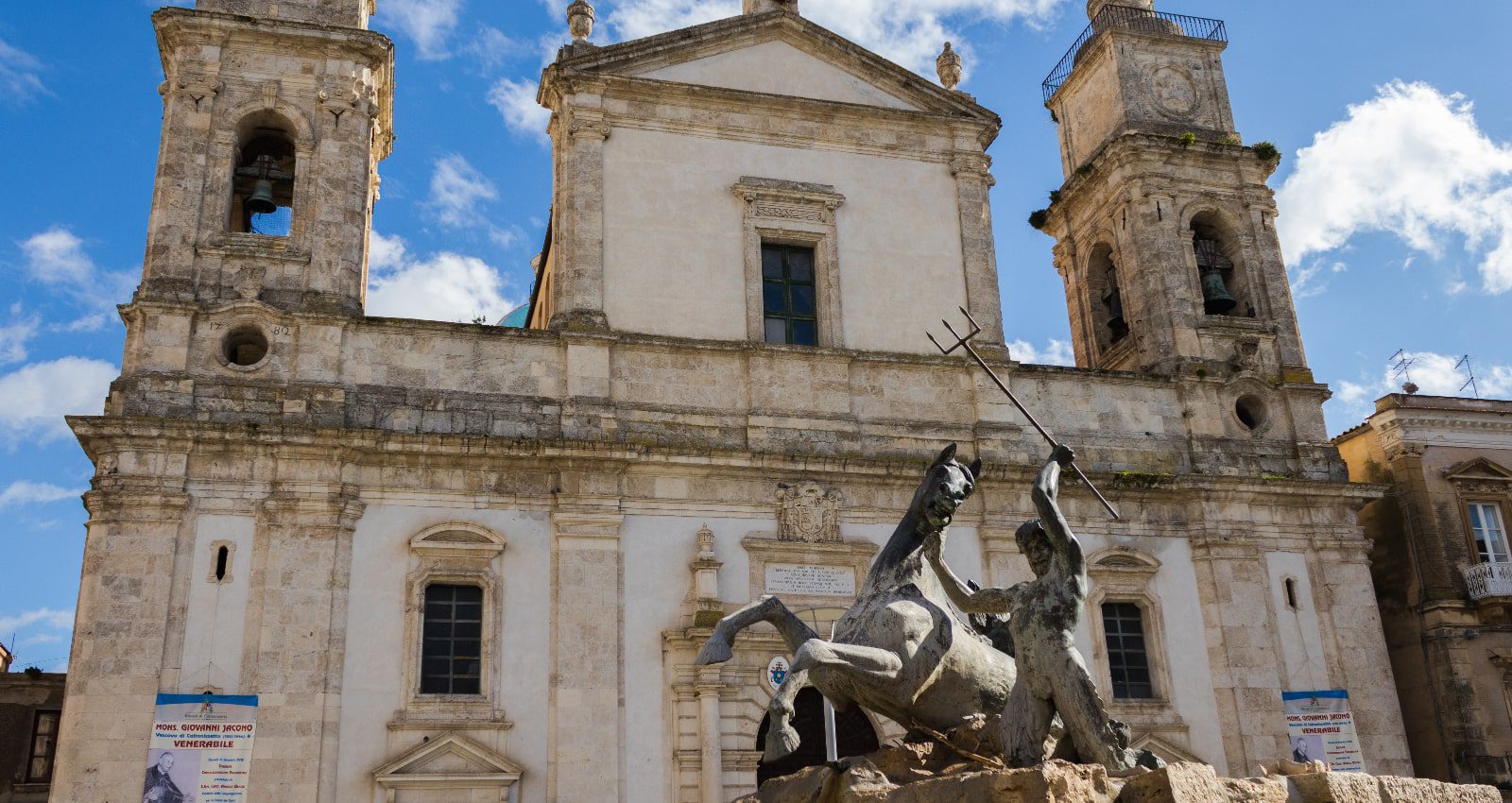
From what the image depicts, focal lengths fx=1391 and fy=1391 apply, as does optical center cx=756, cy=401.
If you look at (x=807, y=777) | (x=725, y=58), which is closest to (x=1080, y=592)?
(x=807, y=777)

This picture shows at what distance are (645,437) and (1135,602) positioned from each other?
258 inches

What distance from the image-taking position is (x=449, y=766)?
47.3ft

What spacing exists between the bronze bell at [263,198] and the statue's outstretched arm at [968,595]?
12387 mm

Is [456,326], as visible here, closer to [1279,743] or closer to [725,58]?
[725,58]

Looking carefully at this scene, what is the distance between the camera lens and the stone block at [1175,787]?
230 inches

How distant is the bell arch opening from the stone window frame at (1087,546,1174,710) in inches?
121

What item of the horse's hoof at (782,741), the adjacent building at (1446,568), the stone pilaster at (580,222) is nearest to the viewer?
the horse's hoof at (782,741)

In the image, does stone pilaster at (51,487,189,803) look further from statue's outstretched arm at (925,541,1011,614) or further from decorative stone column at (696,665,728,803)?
statue's outstretched arm at (925,541,1011,614)

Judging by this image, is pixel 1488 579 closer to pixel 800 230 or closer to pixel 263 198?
pixel 800 230

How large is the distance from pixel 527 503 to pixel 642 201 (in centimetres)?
444

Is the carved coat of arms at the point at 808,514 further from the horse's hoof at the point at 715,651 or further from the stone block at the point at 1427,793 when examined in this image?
the stone block at the point at 1427,793

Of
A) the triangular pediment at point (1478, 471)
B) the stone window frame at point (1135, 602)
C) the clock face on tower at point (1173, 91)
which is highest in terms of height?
the clock face on tower at point (1173, 91)

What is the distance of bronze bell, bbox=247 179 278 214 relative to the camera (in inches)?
689

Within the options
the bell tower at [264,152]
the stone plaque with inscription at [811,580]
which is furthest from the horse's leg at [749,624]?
the bell tower at [264,152]
